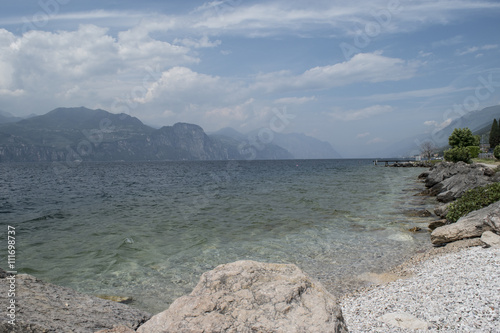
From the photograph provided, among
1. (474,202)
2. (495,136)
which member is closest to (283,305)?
(474,202)

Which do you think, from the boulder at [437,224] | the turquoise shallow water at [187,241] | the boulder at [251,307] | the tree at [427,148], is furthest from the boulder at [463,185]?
the tree at [427,148]

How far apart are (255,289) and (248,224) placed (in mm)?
16862

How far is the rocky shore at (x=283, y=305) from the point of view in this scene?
439 centimetres

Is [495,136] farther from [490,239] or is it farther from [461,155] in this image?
[490,239]

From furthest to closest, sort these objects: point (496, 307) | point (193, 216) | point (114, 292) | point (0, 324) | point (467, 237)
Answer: point (193, 216), point (467, 237), point (114, 292), point (496, 307), point (0, 324)

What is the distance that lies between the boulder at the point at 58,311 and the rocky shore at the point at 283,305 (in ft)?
0.05

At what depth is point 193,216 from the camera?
24797mm

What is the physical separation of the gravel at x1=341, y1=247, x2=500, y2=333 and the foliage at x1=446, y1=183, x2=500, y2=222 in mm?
7803

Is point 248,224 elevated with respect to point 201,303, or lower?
lower

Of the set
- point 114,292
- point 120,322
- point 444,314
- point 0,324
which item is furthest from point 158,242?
point 444,314

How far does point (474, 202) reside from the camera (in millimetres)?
17125

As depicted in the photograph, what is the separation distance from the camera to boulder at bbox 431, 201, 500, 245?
39.3ft

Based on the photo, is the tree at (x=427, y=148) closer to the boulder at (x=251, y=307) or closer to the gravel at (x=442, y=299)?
the gravel at (x=442, y=299)

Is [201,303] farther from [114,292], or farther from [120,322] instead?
[114,292]
